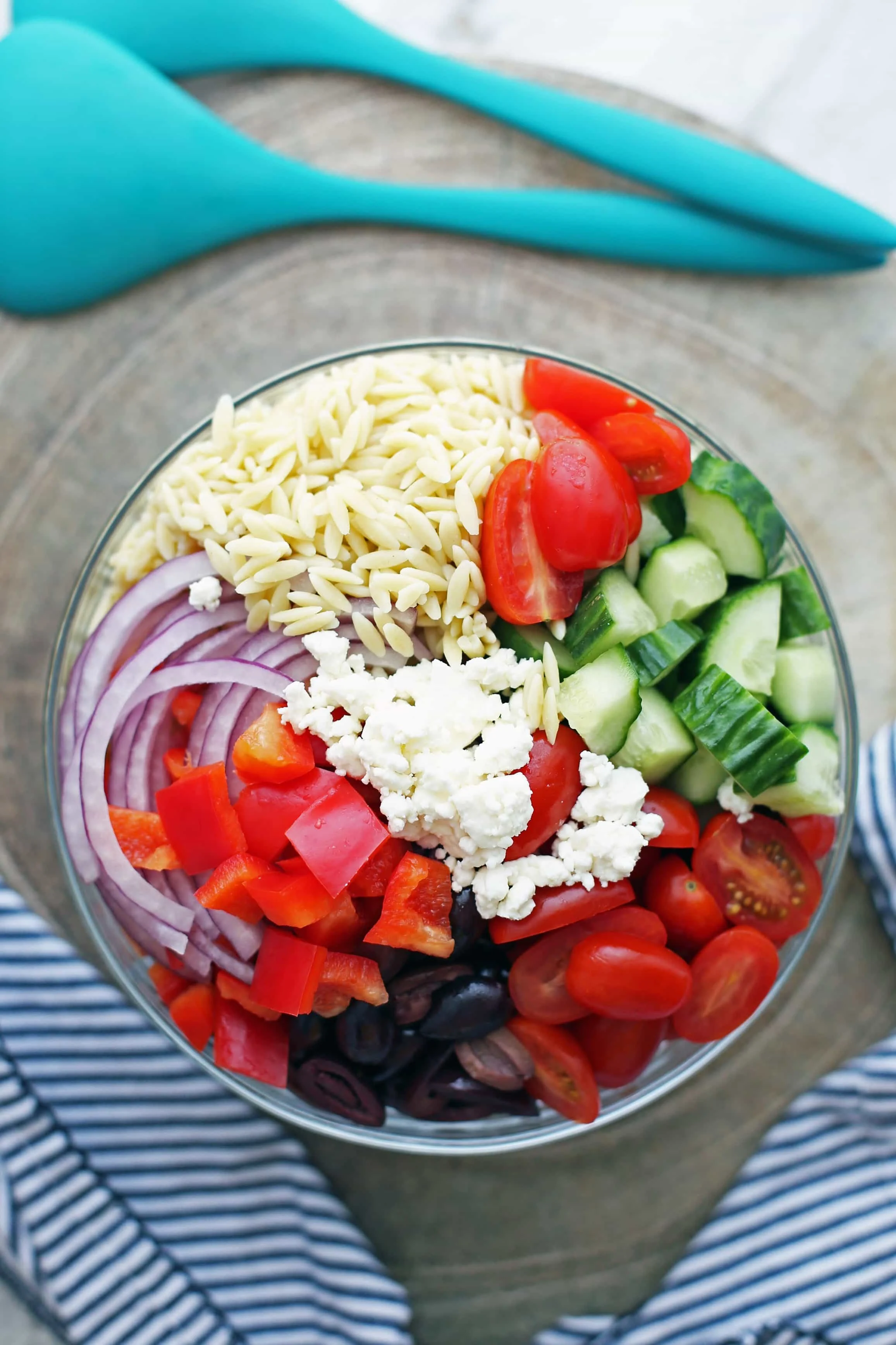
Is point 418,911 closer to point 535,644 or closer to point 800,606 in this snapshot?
point 535,644

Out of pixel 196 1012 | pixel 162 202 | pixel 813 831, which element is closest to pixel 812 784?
pixel 813 831

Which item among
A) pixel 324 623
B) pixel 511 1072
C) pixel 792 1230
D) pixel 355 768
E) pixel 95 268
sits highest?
pixel 95 268

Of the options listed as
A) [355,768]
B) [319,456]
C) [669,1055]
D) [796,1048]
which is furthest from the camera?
[796,1048]

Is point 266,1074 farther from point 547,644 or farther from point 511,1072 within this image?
point 547,644

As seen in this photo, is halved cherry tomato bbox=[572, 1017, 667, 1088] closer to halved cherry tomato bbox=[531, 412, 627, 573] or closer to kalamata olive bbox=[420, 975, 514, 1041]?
kalamata olive bbox=[420, 975, 514, 1041]

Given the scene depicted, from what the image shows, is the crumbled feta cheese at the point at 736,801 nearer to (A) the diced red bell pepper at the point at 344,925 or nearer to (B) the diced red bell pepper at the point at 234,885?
(A) the diced red bell pepper at the point at 344,925

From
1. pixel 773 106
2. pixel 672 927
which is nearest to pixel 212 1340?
pixel 672 927

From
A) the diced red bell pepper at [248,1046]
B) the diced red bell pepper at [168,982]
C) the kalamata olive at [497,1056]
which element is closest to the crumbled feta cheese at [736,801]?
the kalamata olive at [497,1056]
